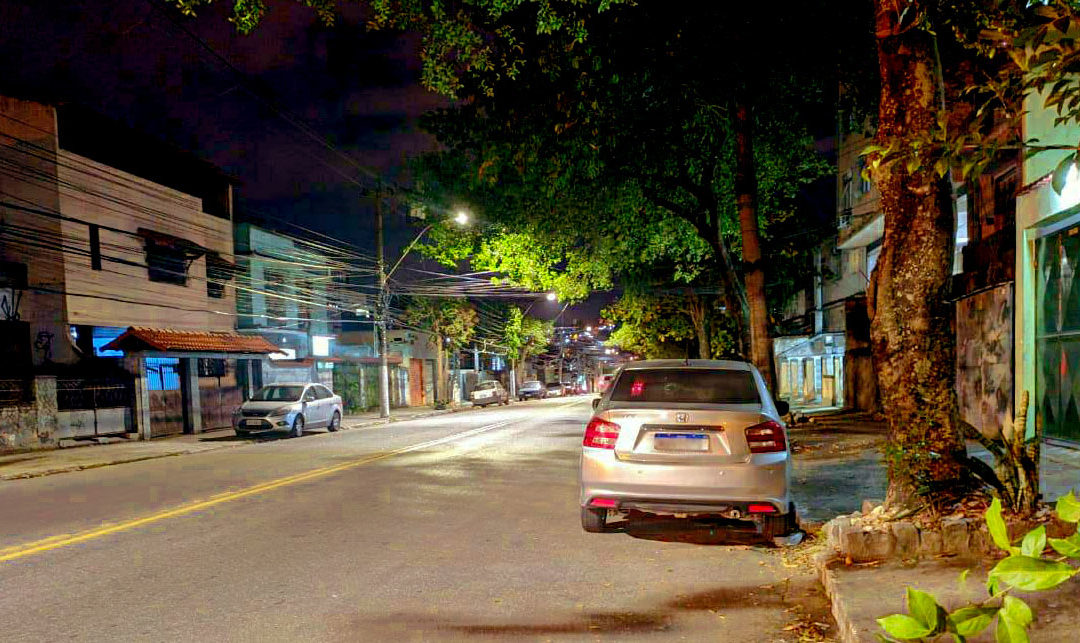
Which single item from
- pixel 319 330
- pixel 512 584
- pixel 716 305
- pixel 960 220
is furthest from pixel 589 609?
pixel 319 330

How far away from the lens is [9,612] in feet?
17.0

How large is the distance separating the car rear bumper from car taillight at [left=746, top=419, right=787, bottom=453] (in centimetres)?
6

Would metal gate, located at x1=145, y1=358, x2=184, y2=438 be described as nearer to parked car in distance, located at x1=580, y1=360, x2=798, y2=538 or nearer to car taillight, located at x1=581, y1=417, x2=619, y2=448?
car taillight, located at x1=581, y1=417, x2=619, y2=448

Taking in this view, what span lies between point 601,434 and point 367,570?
233cm

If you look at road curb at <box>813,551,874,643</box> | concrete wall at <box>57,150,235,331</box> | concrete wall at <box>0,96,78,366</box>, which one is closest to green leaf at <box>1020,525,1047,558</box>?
road curb at <box>813,551,874,643</box>

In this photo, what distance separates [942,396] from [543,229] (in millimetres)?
15362

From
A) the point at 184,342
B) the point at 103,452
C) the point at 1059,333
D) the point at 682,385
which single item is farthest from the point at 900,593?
the point at 184,342

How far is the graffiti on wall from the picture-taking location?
1217cm

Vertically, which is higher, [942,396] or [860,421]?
[942,396]

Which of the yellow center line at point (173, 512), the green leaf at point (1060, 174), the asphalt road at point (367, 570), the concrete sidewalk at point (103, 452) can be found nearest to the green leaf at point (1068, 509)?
the green leaf at point (1060, 174)

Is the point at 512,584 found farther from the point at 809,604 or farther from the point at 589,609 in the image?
the point at 809,604

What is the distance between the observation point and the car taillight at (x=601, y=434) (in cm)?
686

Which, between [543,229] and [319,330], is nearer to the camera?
[543,229]

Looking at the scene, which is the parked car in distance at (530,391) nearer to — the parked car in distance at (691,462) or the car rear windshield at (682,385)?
the car rear windshield at (682,385)
